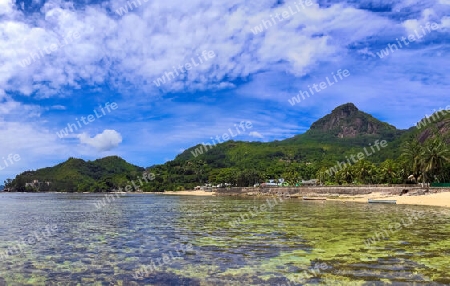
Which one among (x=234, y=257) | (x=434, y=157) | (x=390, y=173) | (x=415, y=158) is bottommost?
(x=390, y=173)

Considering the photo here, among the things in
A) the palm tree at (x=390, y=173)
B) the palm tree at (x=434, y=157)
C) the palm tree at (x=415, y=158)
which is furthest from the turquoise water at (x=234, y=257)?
the palm tree at (x=390, y=173)

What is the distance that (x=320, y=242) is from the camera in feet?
75.8

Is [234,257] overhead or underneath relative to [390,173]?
overhead

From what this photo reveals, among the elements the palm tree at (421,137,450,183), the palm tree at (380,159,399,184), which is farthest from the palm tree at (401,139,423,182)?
the palm tree at (380,159,399,184)

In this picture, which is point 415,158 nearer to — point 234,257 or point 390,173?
point 390,173

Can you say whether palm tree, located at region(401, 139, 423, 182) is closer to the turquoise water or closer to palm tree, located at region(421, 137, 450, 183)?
palm tree, located at region(421, 137, 450, 183)

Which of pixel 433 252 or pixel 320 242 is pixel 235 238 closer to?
pixel 320 242

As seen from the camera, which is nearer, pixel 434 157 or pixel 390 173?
pixel 434 157

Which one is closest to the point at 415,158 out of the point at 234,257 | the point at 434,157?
the point at 434,157

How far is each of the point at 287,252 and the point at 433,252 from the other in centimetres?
768

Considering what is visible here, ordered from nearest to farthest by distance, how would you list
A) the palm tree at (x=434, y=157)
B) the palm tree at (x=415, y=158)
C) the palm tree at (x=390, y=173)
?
the palm tree at (x=434, y=157)
the palm tree at (x=415, y=158)
the palm tree at (x=390, y=173)

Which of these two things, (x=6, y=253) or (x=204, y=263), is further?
(x=6, y=253)

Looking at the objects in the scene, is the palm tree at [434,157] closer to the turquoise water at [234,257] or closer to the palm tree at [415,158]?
the palm tree at [415,158]

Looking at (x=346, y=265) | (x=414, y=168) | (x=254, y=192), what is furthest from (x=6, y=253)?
(x=254, y=192)
